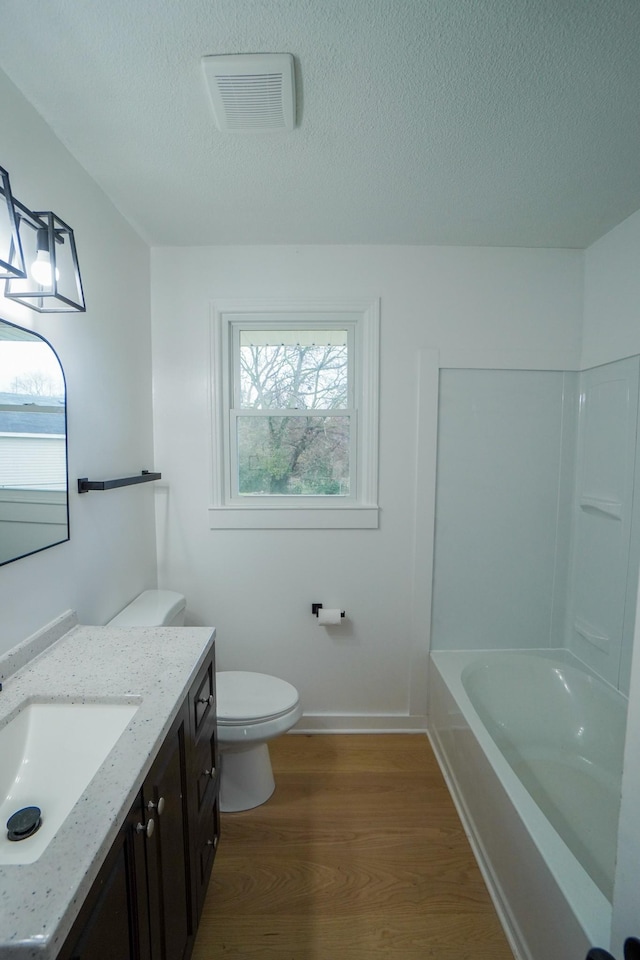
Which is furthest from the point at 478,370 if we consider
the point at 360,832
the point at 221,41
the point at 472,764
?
the point at 360,832

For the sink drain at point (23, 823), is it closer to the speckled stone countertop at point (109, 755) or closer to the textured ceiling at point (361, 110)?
the speckled stone countertop at point (109, 755)

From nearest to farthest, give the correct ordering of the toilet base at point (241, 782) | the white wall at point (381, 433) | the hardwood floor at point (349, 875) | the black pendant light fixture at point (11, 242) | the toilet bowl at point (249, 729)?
the black pendant light fixture at point (11, 242) < the hardwood floor at point (349, 875) < the toilet bowl at point (249, 729) < the toilet base at point (241, 782) < the white wall at point (381, 433)

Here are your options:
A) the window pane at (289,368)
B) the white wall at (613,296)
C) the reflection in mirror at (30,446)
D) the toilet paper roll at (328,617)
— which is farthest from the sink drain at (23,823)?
the white wall at (613,296)

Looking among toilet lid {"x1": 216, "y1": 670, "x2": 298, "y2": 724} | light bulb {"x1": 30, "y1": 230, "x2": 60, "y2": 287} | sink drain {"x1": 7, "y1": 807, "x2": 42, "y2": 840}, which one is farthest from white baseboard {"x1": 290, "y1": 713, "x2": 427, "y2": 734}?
light bulb {"x1": 30, "y1": 230, "x2": 60, "y2": 287}

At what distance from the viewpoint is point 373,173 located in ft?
4.86

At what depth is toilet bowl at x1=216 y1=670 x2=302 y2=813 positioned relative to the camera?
5.20 feet

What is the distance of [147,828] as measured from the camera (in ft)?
2.76

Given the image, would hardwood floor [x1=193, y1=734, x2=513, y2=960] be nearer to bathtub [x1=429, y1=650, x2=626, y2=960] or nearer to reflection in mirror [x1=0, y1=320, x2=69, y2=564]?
bathtub [x1=429, y1=650, x2=626, y2=960]

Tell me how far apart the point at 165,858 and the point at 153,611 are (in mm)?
927

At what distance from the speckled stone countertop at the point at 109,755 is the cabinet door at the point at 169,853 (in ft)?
0.30

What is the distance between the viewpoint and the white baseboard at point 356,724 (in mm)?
2186

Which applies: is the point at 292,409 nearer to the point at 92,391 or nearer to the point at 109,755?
the point at 92,391

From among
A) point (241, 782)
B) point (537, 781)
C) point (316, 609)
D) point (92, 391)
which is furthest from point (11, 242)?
point (537, 781)

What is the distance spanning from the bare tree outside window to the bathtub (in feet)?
4.04
